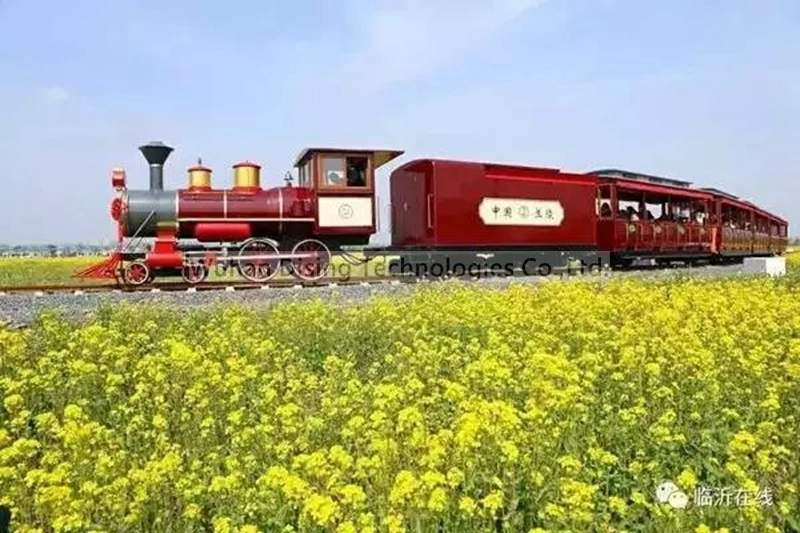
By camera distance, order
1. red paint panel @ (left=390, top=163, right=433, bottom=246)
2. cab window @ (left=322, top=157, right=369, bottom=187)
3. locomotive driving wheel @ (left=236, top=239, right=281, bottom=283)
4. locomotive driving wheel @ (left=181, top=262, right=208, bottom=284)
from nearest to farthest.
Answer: locomotive driving wheel @ (left=181, top=262, right=208, bottom=284)
locomotive driving wheel @ (left=236, top=239, right=281, bottom=283)
cab window @ (left=322, top=157, right=369, bottom=187)
red paint panel @ (left=390, top=163, right=433, bottom=246)

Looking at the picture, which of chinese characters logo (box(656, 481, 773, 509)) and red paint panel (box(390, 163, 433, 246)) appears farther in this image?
red paint panel (box(390, 163, 433, 246))

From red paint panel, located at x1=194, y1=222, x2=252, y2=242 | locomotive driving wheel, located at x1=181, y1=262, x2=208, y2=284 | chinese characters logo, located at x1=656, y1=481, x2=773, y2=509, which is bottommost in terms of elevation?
chinese characters logo, located at x1=656, y1=481, x2=773, y2=509

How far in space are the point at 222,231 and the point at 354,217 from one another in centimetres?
315

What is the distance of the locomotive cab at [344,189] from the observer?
1605 centimetres

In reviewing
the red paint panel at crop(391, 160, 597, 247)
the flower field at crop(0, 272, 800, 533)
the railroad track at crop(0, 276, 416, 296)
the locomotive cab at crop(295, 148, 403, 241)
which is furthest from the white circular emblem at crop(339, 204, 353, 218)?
the flower field at crop(0, 272, 800, 533)

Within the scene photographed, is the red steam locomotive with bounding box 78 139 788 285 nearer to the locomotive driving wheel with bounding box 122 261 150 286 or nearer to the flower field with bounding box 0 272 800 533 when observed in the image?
the locomotive driving wheel with bounding box 122 261 150 286

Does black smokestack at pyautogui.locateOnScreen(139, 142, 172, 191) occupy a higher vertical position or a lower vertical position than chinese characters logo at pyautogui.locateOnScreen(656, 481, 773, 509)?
higher

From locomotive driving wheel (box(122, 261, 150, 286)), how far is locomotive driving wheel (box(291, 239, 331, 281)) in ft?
10.8

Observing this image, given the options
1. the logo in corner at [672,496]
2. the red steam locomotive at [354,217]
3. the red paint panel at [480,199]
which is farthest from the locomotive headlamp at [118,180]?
the logo in corner at [672,496]

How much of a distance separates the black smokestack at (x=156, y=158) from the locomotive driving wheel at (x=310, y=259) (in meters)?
3.69

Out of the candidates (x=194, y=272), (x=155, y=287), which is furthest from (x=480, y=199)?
(x=155, y=287)

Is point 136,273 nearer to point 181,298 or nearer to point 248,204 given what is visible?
point 248,204

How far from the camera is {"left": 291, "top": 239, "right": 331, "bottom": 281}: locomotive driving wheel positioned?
16.0 metres

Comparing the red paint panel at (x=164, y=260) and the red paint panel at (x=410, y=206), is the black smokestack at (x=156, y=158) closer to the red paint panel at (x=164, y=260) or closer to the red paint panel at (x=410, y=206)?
the red paint panel at (x=164, y=260)
